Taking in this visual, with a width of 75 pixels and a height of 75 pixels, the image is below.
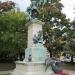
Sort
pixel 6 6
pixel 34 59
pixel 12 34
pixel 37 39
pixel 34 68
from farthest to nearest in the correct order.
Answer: pixel 6 6
pixel 12 34
pixel 37 39
pixel 34 59
pixel 34 68

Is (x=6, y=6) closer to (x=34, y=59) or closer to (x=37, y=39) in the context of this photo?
(x=37, y=39)

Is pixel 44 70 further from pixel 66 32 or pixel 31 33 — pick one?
pixel 66 32

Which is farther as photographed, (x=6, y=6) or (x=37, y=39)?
(x=6, y=6)

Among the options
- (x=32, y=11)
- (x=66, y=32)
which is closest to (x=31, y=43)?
(x=32, y=11)

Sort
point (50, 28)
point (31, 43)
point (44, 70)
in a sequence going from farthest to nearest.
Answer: point (50, 28) → point (31, 43) → point (44, 70)

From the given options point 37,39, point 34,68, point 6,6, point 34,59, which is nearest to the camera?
point 34,68

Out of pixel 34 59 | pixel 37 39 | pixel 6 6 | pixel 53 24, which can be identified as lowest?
pixel 34 59

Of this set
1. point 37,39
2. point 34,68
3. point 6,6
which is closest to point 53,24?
point 6,6

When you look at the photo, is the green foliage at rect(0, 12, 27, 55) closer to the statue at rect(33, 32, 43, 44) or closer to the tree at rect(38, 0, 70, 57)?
the tree at rect(38, 0, 70, 57)

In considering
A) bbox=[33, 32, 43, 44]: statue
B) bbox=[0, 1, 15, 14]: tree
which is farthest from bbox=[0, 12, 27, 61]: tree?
bbox=[33, 32, 43, 44]: statue

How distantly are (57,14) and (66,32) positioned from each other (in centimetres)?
308

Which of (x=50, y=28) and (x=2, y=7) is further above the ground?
(x=2, y=7)

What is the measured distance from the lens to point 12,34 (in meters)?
34.5

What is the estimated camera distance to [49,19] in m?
39.4
